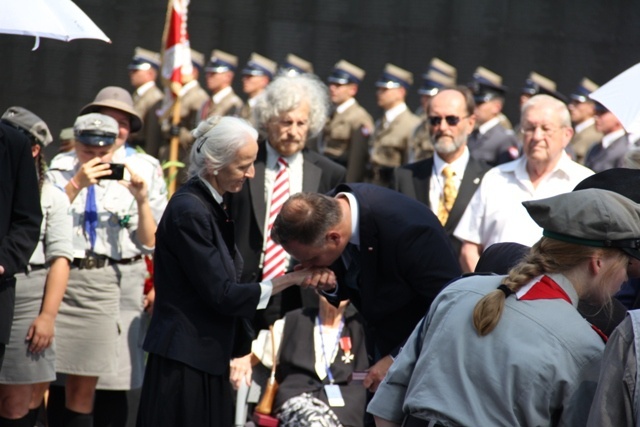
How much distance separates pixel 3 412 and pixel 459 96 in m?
3.38

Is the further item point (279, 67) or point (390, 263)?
point (279, 67)

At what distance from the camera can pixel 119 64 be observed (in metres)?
13.1

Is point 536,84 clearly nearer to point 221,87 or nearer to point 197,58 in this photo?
point 221,87

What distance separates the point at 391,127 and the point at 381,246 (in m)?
8.49

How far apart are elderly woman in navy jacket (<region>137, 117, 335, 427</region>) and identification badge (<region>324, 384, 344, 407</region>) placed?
1.68 meters

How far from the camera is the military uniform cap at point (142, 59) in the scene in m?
13.1

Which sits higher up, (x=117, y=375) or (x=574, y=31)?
(x=574, y=31)

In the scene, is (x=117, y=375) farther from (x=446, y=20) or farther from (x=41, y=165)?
(x=446, y=20)

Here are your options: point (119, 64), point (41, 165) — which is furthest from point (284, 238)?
point (119, 64)

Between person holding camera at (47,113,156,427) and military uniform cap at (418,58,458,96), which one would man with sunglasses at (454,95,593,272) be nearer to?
person holding camera at (47,113,156,427)

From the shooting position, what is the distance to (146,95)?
13930mm

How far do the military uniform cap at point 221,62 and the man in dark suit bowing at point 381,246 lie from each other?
882cm

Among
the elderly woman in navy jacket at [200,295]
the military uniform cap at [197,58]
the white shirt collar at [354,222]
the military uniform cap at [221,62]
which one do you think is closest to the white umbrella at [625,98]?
the white shirt collar at [354,222]

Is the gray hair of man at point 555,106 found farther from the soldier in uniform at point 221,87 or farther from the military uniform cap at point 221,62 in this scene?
the military uniform cap at point 221,62
